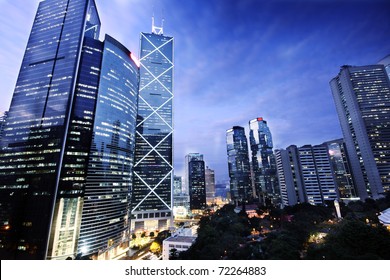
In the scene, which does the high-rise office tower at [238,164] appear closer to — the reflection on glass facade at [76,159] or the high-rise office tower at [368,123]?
the high-rise office tower at [368,123]

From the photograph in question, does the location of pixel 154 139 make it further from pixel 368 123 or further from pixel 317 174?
pixel 368 123

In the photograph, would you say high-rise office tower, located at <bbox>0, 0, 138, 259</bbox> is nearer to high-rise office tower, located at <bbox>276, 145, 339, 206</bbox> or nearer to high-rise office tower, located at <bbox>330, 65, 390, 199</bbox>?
high-rise office tower, located at <bbox>276, 145, 339, 206</bbox>

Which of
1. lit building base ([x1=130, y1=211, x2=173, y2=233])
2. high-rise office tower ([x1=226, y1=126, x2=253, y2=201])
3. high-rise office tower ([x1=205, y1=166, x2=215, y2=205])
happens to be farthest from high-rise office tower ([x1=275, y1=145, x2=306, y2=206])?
high-rise office tower ([x1=205, y1=166, x2=215, y2=205])

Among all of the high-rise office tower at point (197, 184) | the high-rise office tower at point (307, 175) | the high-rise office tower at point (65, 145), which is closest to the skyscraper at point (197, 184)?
the high-rise office tower at point (197, 184)

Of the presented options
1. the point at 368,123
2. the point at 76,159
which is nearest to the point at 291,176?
the point at 368,123

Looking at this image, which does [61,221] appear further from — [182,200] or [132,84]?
[182,200]
